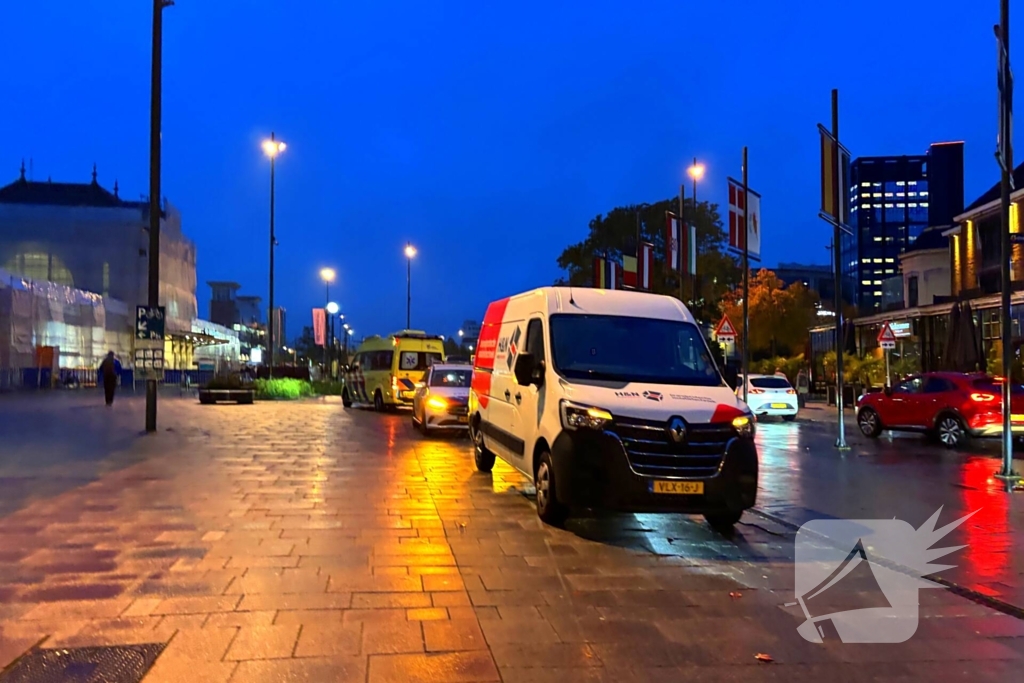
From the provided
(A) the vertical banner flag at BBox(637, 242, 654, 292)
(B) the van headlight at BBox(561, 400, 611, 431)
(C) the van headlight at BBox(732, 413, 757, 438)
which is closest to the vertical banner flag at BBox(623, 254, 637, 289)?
(A) the vertical banner flag at BBox(637, 242, 654, 292)

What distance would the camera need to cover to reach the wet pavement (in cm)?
502

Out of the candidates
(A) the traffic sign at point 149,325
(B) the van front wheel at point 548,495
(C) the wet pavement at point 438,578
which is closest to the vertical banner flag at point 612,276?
(A) the traffic sign at point 149,325

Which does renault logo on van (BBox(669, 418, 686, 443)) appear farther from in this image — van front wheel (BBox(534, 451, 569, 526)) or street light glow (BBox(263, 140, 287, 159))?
street light glow (BBox(263, 140, 287, 159))

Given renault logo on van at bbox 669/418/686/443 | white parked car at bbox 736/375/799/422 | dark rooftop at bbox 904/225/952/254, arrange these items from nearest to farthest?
renault logo on van at bbox 669/418/686/443 < white parked car at bbox 736/375/799/422 < dark rooftop at bbox 904/225/952/254

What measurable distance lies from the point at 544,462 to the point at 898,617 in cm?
376

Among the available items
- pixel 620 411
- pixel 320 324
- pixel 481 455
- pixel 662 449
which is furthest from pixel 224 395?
pixel 662 449

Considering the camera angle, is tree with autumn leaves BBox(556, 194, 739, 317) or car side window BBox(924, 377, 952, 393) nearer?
car side window BBox(924, 377, 952, 393)

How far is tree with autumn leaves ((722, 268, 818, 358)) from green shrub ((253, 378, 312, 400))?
79.9ft

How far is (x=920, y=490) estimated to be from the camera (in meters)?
11.4

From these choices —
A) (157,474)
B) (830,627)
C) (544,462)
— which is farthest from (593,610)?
(157,474)

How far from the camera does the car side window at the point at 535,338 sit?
375 inches

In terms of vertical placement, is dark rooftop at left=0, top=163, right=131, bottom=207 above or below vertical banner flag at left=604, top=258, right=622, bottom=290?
above

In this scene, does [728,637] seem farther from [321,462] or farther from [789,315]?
[789,315]

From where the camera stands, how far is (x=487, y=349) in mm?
12250
